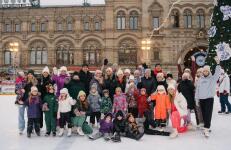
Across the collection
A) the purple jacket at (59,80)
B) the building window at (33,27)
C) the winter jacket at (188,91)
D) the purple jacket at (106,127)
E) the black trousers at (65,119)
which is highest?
the building window at (33,27)

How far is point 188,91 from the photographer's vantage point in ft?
34.3

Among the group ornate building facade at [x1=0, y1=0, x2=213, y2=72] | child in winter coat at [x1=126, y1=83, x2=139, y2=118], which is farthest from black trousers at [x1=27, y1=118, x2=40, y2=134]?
ornate building facade at [x1=0, y1=0, x2=213, y2=72]

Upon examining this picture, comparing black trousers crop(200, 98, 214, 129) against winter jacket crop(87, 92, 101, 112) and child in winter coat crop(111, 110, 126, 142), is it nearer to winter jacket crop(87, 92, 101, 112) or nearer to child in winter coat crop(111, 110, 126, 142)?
child in winter coat crop(111, 110, 126, 142)

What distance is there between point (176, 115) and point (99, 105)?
2.15 m

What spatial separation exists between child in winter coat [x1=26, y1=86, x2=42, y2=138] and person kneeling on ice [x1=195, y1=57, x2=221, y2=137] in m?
4.15

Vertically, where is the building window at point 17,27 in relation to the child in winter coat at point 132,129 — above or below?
above

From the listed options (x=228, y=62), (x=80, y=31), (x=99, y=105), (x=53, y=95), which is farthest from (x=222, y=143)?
(x=80, y=31)

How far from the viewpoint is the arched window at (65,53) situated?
38294 millimetres

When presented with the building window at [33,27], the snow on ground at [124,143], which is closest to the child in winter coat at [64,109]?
the snow on ground at [124,143]

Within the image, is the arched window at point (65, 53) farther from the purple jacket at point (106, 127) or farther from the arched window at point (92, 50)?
the purple jacket at point (106, 127)

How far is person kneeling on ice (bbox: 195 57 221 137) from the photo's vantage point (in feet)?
31.2

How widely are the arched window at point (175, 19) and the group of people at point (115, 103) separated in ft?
86.9

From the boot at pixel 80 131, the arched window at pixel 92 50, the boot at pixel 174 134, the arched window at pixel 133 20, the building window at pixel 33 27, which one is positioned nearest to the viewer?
the boot at pixel 174 134

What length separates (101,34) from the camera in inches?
1487
